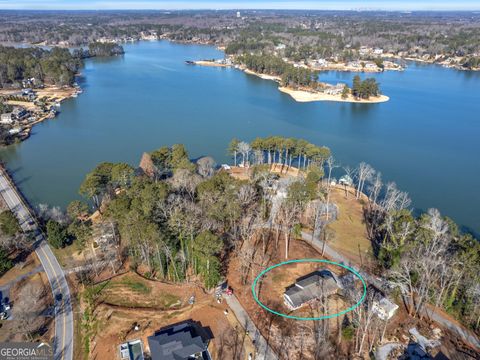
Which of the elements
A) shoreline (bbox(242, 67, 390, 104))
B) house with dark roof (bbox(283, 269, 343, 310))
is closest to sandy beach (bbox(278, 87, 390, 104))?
shoreline (bbox(242, 67, 390, 104))

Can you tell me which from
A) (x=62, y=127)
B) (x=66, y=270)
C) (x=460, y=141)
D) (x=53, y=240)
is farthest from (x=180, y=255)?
(x=460, y=141)

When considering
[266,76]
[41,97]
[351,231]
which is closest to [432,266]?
[351,231]

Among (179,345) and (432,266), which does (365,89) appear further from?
(179,345)

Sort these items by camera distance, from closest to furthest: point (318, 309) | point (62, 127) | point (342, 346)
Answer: point (342, 346)
point (318, 309)
point (62, 127)

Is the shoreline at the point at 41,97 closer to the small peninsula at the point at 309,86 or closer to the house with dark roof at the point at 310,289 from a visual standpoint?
the small peninsula at the point at 309,86

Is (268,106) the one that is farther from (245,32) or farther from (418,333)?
(245,32)

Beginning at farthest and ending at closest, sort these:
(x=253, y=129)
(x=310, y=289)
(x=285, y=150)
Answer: (x=253, y=129) → (x=285, y=150) → (x=310, y=289)

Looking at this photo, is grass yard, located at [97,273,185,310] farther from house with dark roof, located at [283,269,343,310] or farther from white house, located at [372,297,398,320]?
white house, located at [372,297,398,320]
